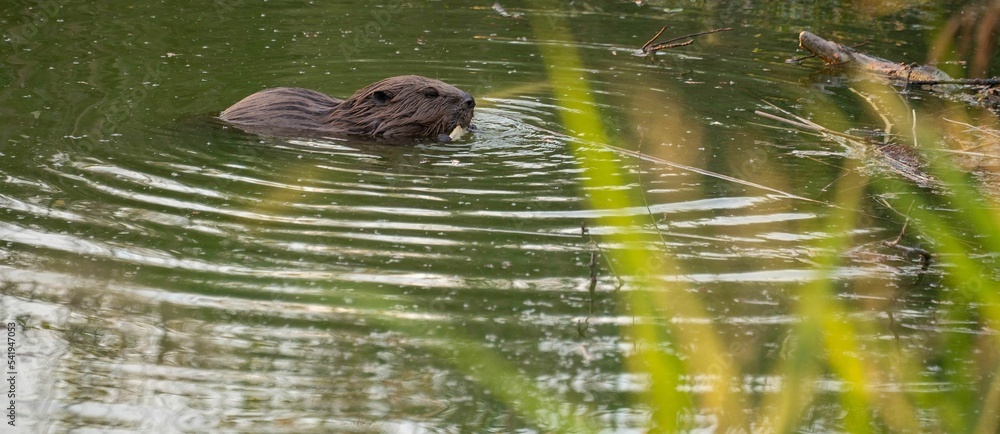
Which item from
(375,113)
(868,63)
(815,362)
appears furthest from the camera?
(868,63)

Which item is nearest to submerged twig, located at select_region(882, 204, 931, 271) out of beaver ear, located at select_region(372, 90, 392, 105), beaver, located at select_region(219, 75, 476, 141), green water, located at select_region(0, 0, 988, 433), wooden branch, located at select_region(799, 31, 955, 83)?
green water, located at select_region(0, 0, 988, 433)

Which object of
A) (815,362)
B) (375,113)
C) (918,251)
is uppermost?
(375,113)

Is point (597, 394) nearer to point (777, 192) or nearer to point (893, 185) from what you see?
point (777, 192)

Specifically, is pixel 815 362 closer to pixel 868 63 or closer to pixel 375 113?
pixel 375 113

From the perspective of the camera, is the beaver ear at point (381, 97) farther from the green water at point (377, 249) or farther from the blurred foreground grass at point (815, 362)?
the blurred foreground grass at point (815, 362)

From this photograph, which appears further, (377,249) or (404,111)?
(404,111)

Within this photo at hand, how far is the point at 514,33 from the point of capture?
35.4 ft

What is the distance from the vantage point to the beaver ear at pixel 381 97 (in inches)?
277

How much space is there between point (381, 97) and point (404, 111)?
188 millimetres

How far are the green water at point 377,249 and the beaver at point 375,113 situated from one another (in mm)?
221

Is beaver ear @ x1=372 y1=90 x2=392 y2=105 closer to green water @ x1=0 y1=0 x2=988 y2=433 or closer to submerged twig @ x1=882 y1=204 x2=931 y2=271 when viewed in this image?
green water @ x1=0 y1=0 x2=988 y2=433

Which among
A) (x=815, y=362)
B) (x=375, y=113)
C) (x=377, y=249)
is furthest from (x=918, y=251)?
(x=375, y=113)

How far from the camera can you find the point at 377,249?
472 cm

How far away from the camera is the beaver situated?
6973 mm
